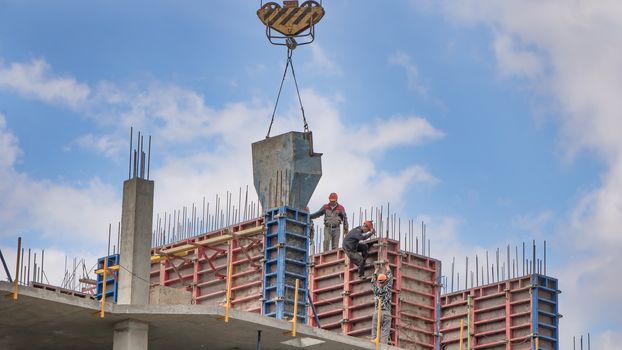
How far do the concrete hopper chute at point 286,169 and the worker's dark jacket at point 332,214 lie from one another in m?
0.54

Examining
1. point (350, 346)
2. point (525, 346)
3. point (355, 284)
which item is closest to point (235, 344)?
point (350, 346)

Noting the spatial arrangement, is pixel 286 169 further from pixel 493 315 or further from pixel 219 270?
pixel 493 315

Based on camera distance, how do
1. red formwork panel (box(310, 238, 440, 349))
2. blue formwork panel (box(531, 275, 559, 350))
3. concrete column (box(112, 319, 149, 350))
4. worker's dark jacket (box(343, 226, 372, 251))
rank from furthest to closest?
blue formwork panel (box(531, 275, 559, 350)) → red formwork panel (box(310, 238, 440, 349)) → worker's dark jacket (box(343, 226, 372, 251)) → concrete column (box(112, 319, 149, 350))

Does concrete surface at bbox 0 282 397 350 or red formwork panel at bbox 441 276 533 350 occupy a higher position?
red formwork panel at bbox 441 276 533 350

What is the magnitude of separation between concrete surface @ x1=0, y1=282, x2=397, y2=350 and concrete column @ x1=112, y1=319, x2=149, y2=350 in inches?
5.5

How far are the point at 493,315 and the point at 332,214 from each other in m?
5.24

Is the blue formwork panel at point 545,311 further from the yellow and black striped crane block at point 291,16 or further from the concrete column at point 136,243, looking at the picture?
the concrete column at point 136,243

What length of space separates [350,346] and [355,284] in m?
4.16

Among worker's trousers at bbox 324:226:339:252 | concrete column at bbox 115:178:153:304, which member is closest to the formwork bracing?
worker's trousers at bbox 324:226:339:252

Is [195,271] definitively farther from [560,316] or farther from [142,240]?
[560,316]

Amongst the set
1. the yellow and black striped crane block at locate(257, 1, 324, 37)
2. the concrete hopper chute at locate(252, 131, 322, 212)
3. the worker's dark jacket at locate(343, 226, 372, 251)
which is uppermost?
the yellow and black striped crane block at locate(257, 1, 324, 37)

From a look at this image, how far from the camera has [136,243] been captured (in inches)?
1364

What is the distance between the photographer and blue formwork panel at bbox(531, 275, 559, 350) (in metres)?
41.5

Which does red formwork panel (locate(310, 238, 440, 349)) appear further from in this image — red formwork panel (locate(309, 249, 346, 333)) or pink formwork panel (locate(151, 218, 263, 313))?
pink formwork panel (locate(151, 218, 263, 313))
